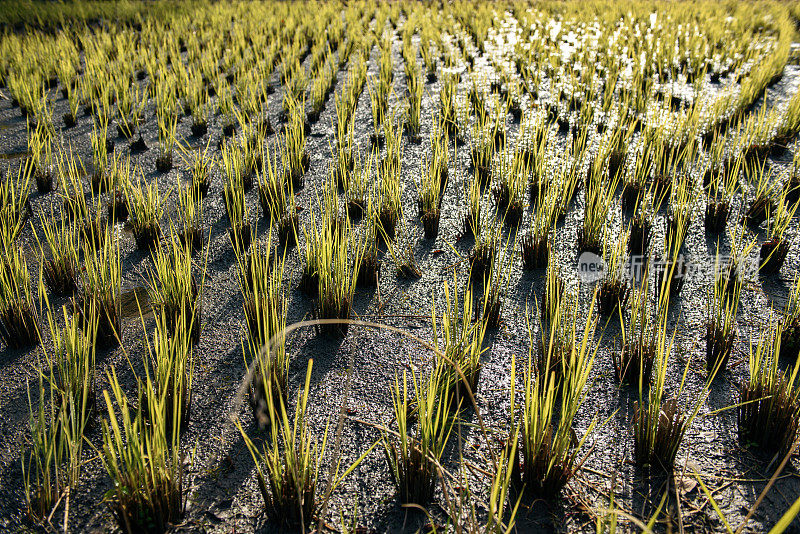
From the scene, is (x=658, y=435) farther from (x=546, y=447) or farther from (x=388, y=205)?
(x=388, y=205)

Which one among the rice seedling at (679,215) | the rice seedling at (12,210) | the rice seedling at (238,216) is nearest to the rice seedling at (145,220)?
the rice seedling at (238,216)

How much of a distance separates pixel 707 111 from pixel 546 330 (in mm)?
2533

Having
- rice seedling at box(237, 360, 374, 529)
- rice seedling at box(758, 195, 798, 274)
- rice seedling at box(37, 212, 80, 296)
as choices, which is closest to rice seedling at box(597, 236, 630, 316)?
rice seedling at box(758, 195, 798, 274)

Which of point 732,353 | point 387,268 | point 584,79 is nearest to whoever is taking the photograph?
point 732,353

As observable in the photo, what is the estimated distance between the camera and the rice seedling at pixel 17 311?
5.45 feet

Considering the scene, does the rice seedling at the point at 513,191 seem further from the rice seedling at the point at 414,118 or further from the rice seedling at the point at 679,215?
the rice seedling at the point at 414,118

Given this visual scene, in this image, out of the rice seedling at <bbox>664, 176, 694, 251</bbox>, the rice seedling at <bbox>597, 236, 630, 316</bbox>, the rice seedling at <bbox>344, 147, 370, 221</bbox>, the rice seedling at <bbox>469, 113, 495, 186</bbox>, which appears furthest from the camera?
the rice seedling at <bbox>469, 113, 495, 186</bbox>

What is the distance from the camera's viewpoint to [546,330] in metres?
1.73

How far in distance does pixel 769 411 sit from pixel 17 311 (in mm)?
2169

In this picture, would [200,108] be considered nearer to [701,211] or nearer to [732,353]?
[701,211]

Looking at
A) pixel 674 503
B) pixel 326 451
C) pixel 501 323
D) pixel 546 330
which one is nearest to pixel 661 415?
pixel 674 503

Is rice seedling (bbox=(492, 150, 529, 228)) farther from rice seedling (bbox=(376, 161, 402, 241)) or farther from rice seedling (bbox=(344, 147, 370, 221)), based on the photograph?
rice seedling (bbox=(344, 147, 370, 221))

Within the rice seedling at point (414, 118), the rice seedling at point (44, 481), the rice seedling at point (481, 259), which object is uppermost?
the rice seedling at point (414, 118)

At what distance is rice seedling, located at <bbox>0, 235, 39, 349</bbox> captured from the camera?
1661mm
